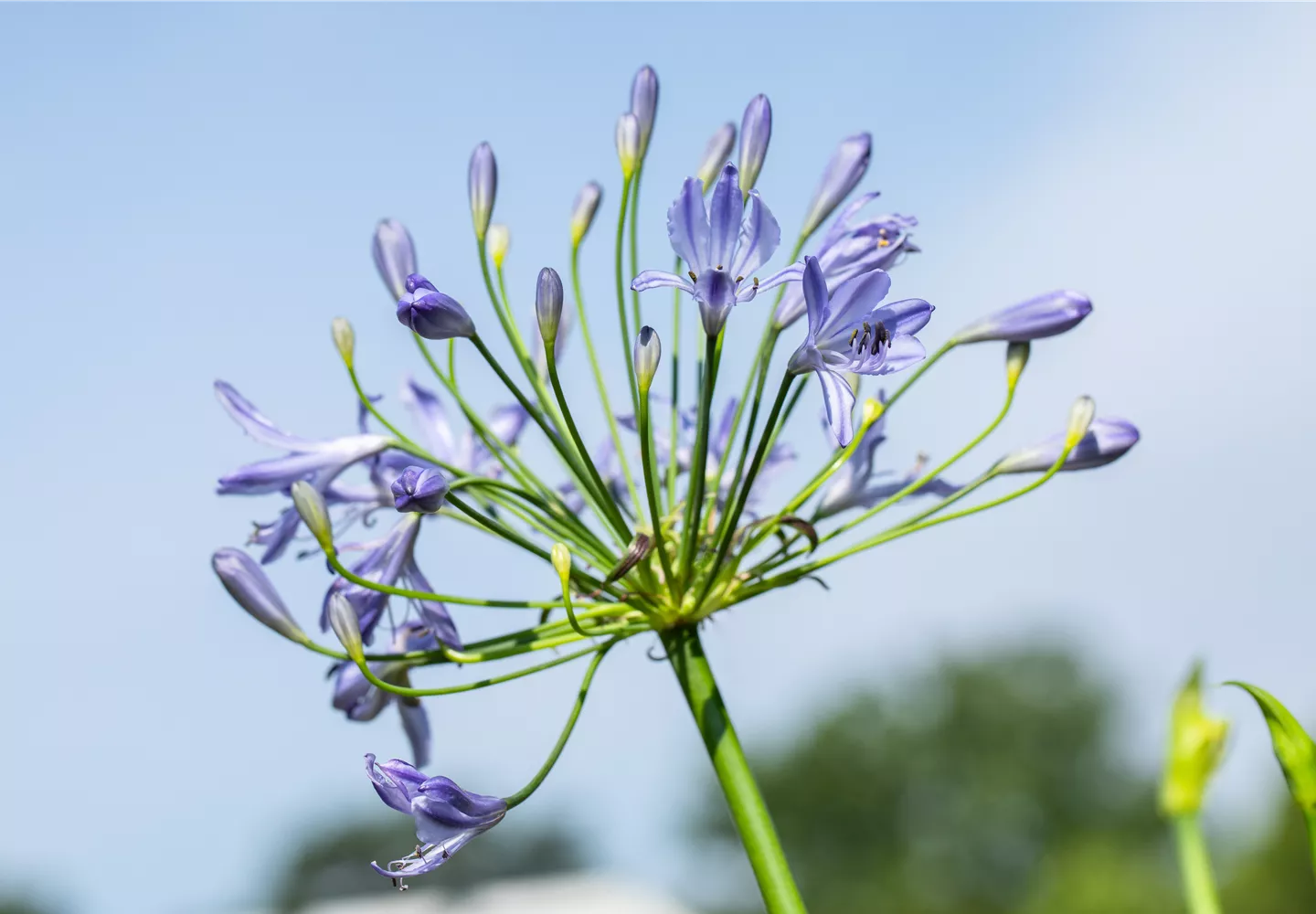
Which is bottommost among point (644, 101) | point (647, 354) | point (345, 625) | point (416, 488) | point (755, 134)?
point (345, 625)

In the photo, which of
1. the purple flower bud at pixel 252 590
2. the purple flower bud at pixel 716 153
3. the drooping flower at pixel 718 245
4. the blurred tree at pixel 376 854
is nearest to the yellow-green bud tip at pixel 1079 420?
the drooping flower at pixel 718 245

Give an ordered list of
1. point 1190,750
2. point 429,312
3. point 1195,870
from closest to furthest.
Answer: point 1195,870 < point 1190,750 < point 429,312

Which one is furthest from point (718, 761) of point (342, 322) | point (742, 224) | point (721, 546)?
point (342, 322)

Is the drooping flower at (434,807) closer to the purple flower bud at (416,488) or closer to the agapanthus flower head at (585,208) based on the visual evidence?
the purple flower bud at (416,488)

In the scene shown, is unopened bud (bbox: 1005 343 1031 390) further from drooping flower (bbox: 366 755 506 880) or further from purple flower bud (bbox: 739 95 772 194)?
drooping flower (bbox: 366 755 506 880)

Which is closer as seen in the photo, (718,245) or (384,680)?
(718,245)

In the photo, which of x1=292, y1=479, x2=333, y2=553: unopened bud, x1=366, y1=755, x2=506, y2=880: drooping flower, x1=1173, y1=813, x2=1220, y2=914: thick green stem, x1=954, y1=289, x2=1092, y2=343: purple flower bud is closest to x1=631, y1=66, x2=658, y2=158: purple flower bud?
x1=954, y1=289, x2=1092, y2=343: purple flower bud

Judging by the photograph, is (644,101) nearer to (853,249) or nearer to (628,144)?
(628,144)

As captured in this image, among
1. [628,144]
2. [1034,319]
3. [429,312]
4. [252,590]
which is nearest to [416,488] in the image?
[429,312]
